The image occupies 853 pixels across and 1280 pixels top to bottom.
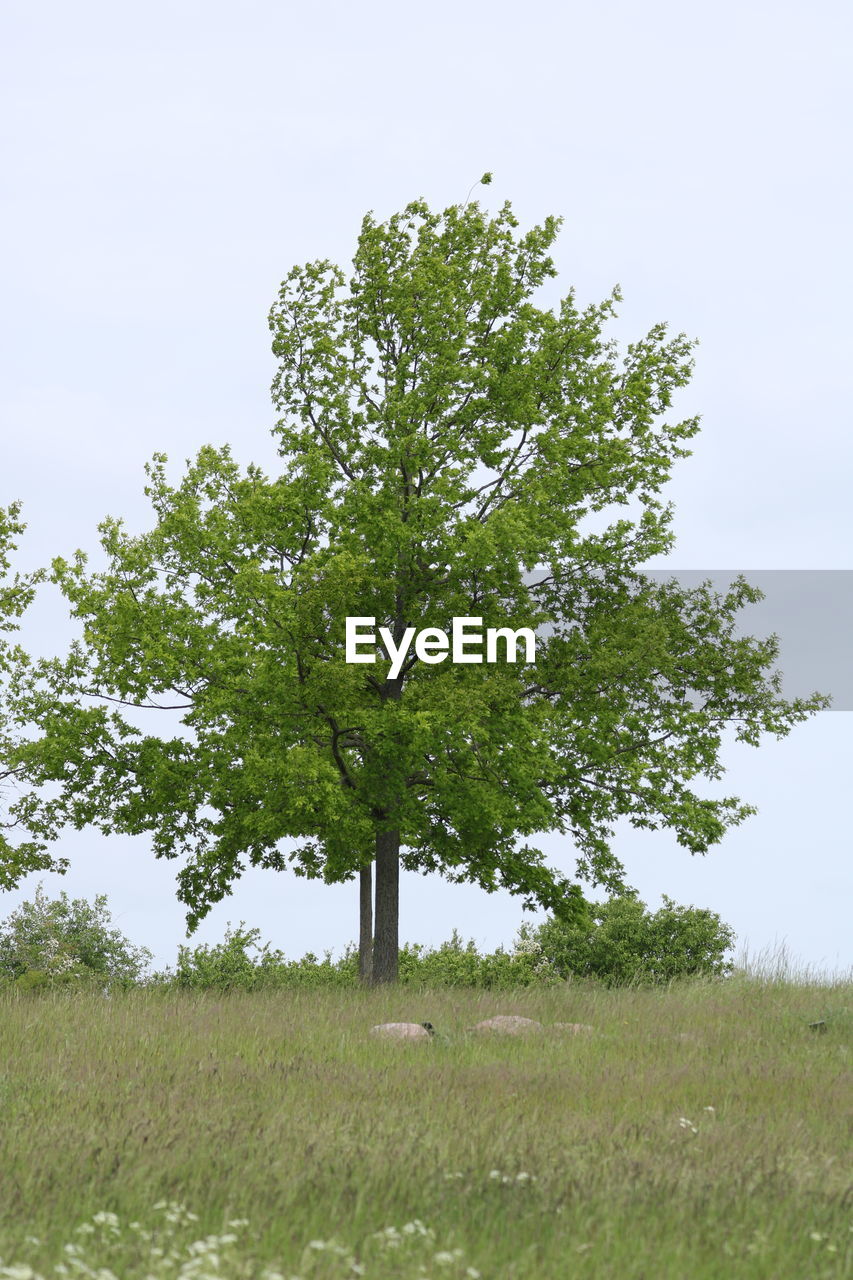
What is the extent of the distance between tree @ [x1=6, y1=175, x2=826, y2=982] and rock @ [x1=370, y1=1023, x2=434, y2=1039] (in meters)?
5.77

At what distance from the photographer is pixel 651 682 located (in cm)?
2353

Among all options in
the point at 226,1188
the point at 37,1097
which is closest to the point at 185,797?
the point at 37,1097

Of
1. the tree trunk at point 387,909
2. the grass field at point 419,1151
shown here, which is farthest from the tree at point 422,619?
the grass field at point 419,1151

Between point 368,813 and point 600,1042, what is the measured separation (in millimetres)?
8619

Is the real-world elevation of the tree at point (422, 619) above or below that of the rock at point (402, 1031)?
above

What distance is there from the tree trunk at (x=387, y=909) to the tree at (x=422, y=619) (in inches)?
2.4

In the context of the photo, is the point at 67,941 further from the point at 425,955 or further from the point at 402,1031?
the point at 402,1031

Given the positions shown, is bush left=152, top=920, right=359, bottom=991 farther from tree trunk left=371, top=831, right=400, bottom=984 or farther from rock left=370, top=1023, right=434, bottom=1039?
rock left=370, top=1023, right=434, bottom=1039

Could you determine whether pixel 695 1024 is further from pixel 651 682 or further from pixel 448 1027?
pixel 651 682

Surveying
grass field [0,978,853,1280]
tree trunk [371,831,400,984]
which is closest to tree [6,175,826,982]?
tree trunk [371,831,400,984]

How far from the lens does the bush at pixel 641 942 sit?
28531mm

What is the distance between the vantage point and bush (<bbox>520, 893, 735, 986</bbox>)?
2853 centimetres

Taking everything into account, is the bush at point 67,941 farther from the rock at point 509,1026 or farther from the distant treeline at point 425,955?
the rock at point 509,1026

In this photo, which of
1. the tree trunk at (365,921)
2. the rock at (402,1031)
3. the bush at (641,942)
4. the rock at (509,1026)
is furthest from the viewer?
the bush at (641,942)
